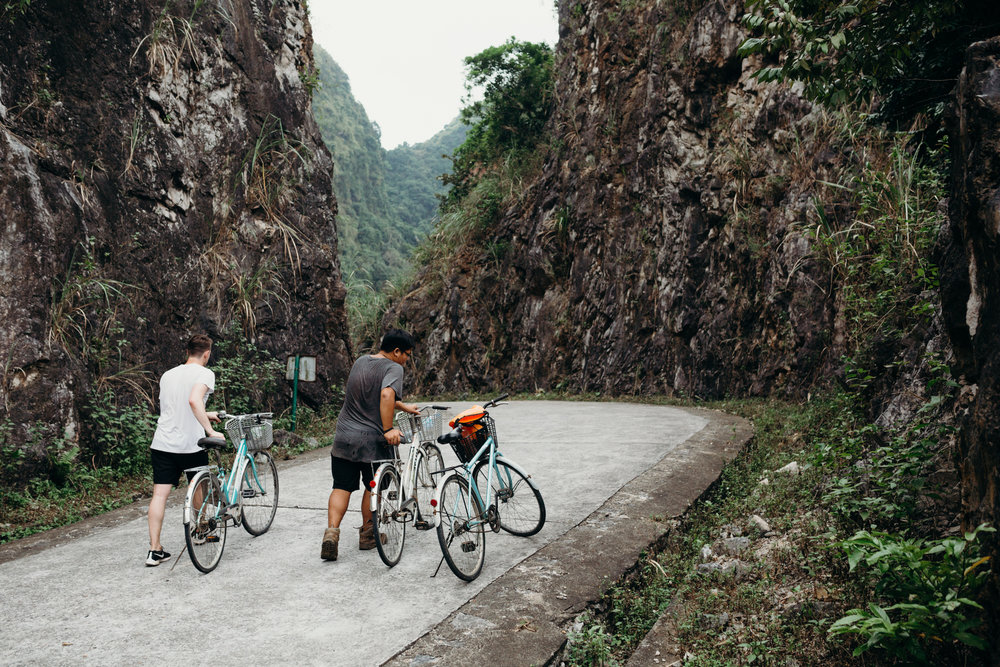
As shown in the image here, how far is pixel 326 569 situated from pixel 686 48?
1642 centimetres

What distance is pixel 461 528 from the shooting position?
454 cm

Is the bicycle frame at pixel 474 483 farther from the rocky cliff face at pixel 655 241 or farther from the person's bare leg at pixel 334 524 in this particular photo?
the rocky cliff face at pixel 655 241

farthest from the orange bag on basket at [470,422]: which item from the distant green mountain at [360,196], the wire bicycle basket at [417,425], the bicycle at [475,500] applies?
the distant green mountain at [360,196]

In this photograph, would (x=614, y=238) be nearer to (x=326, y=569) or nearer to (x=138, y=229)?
(x=138, y=229)

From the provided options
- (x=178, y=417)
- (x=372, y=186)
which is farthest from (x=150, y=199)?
(x=372, y=186)

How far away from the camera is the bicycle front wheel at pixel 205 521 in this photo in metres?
4.75

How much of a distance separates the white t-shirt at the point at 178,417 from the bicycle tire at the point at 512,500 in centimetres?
225

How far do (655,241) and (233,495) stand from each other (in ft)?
46.7

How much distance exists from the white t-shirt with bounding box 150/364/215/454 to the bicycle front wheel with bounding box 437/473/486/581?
2.13 meters

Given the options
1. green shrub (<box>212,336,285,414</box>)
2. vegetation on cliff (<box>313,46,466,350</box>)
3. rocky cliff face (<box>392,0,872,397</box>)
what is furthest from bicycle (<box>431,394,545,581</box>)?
vegetation on cliff (<box>313,46,466,350</box>)

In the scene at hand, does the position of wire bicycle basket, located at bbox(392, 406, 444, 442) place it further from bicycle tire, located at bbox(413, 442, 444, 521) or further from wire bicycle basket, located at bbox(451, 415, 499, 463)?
wire bicycle basket, located at bbox(451, 415, 499, 463)

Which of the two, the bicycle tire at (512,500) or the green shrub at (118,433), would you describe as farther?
the green shrub at (118,433)

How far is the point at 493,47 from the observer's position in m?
27.5

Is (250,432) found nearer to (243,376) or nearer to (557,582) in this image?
(557,582)
